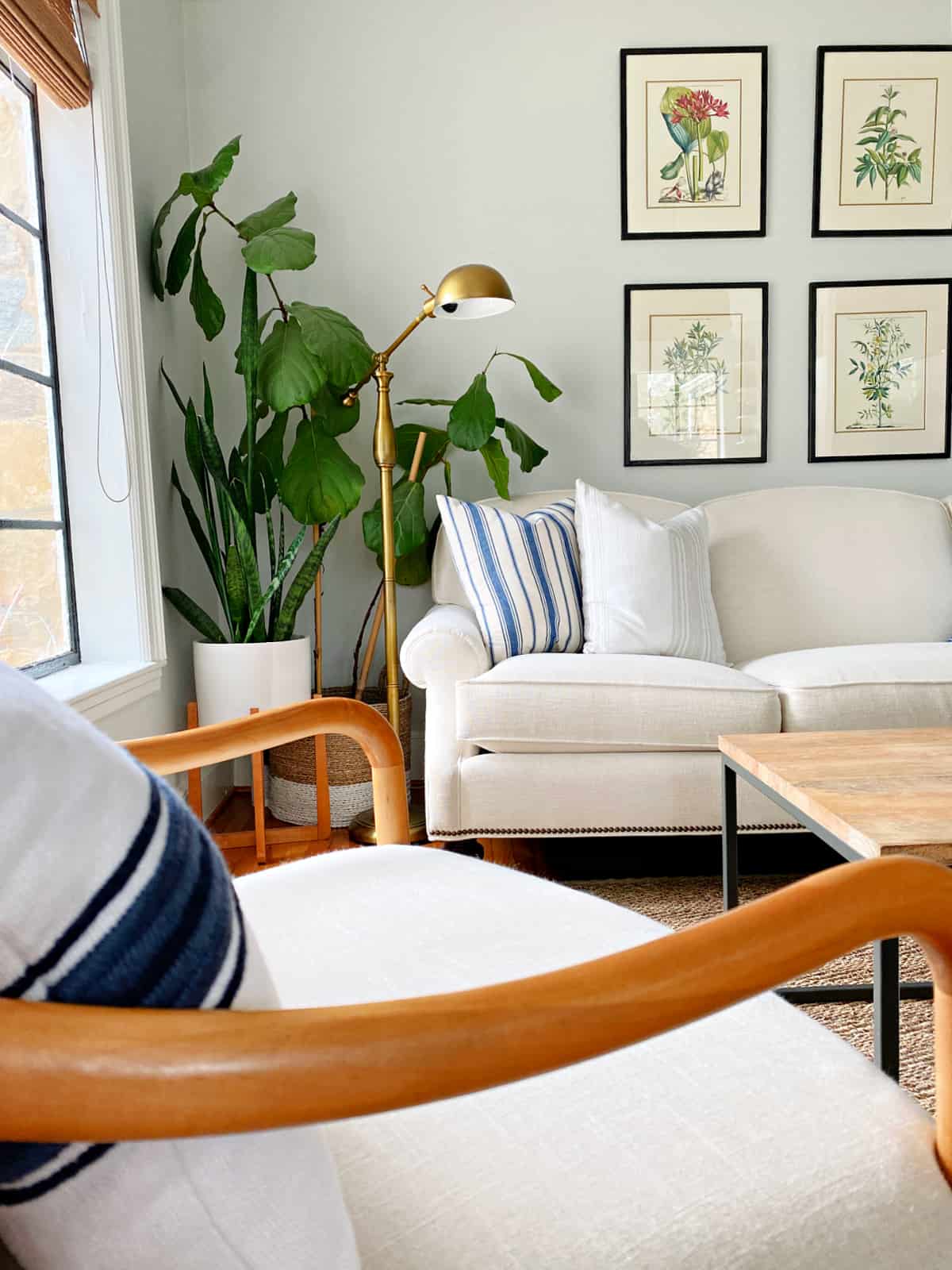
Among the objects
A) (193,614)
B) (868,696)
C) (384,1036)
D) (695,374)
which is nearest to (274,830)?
(193,614)

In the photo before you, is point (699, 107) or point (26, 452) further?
point (699, 107)

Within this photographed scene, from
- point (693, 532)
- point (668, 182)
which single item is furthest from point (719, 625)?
point (668, 182)

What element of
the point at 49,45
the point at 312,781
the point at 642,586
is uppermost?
the point at 49,45

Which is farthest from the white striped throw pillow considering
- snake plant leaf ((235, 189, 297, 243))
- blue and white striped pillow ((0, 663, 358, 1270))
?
blue and white striped pillow ((0, 663, 358, 1270))

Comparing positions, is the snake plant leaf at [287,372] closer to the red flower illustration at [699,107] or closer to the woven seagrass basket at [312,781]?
the woven seagrass basket at [312,781]

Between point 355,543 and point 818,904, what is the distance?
9.43 feet

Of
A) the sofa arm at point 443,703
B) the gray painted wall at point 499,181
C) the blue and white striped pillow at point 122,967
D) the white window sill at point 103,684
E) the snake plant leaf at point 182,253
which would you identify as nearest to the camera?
the blue and white striped pillow at point 122,967

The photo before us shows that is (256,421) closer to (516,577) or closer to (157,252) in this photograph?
(157,252)

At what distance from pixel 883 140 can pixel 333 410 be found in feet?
6.75

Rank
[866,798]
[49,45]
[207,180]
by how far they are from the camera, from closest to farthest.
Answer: [866,798]
[49,45]
[207,180]

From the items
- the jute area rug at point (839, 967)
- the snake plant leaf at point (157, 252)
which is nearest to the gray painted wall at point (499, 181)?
the snake plant leaf at point (157, 252)

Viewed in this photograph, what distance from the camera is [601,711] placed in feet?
7.11

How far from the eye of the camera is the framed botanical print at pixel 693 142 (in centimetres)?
323

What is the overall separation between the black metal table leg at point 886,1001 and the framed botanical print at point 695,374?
237cm
